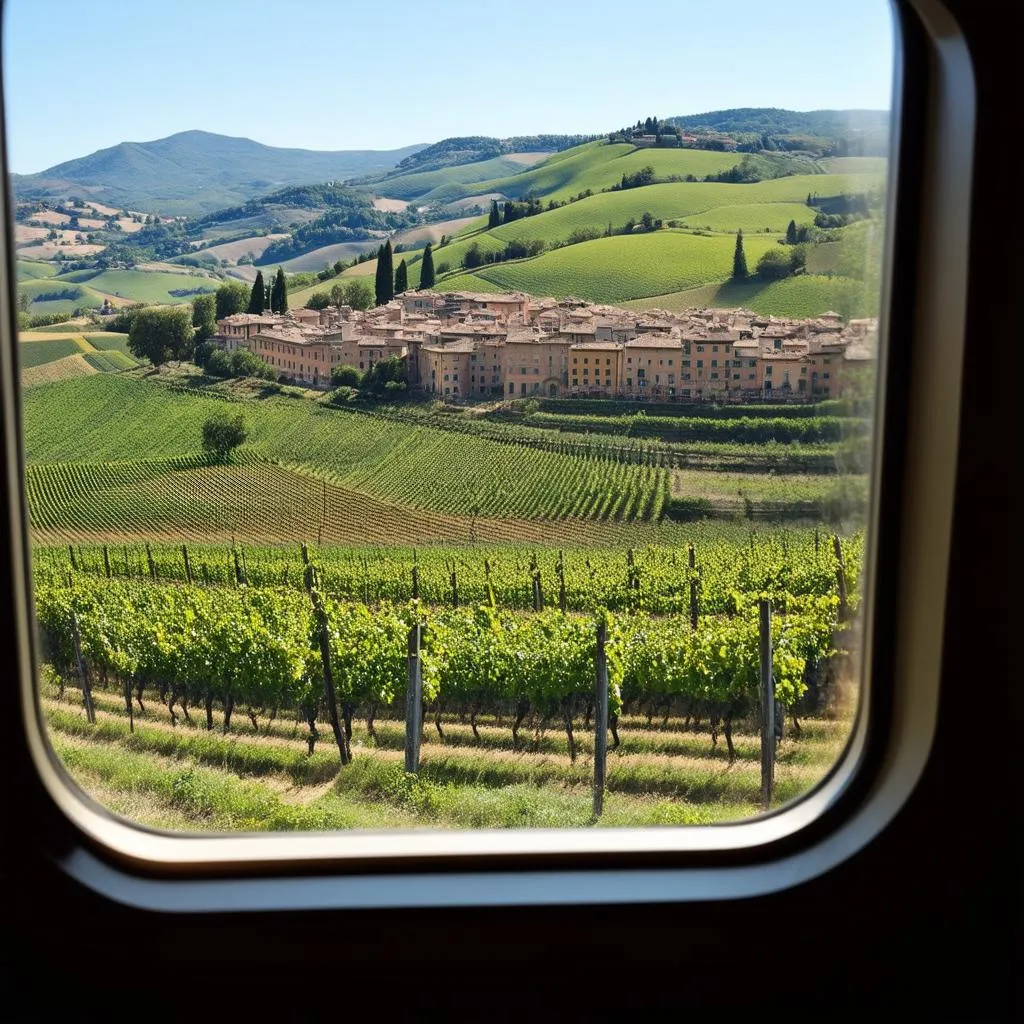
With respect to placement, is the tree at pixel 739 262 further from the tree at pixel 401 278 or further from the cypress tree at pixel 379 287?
the cypress tree at pixel 379 287

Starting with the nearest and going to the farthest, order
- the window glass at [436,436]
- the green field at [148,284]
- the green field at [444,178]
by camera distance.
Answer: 1. the window glass at [436,436]
2. the green field at [148,284]
3. the green field at [444,178]

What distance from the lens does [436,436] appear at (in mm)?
6195

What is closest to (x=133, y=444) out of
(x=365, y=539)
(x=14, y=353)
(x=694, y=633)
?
(x=365, y=539)

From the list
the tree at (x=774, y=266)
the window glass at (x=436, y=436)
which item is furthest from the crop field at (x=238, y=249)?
the tree at (x=774, y=266)

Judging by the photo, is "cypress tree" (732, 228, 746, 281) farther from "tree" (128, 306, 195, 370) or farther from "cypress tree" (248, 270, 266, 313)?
"tree" (128, 306, 195, 370)

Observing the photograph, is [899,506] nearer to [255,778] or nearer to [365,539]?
[255,778]

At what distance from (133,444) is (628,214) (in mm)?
6796

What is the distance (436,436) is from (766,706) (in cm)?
367

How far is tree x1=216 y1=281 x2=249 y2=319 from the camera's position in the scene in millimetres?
3931

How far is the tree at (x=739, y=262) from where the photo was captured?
5.62 metres

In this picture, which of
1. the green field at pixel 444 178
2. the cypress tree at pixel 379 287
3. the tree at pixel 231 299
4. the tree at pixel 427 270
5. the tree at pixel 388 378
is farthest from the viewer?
the tree at pixel 427 270

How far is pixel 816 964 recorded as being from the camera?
52.9 inches

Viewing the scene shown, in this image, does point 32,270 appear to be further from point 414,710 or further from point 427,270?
point 427,270

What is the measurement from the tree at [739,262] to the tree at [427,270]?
158 cm
